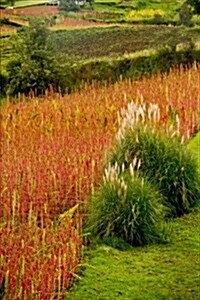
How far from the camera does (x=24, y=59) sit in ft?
44.8

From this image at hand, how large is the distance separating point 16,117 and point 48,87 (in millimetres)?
3691

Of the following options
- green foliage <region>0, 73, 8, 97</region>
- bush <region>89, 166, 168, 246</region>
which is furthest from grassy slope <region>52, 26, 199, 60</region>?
bush <region>89, 166, 168, 246</region>

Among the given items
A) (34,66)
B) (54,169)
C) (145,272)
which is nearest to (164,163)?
(54,169)

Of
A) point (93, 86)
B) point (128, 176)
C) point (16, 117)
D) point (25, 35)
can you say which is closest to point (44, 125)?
point (16, 117)

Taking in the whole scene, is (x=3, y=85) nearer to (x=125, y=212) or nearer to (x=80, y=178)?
(x=80, y=178)

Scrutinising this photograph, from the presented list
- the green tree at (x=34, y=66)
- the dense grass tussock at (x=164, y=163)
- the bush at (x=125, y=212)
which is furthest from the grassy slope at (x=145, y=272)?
the green tree at (x=34, y=66)

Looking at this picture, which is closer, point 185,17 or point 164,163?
point 164,163

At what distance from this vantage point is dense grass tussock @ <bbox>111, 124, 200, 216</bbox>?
269 inches

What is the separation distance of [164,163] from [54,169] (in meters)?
0.98

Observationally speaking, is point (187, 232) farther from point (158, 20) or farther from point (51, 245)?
point (158, 20)

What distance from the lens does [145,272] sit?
543cm

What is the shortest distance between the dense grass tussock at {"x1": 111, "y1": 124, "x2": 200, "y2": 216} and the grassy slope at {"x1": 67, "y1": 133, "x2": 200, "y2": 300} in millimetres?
636

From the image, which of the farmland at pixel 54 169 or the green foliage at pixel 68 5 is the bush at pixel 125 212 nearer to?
the farmland at pixel 54 169

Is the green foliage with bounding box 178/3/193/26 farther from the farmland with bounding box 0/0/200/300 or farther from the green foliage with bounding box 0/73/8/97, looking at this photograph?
the green foliage with bounding box 0/73/8/97
